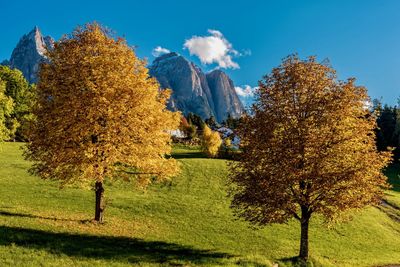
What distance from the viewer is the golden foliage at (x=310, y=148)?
24.0m

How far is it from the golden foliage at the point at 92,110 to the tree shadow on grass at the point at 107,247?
443 cm

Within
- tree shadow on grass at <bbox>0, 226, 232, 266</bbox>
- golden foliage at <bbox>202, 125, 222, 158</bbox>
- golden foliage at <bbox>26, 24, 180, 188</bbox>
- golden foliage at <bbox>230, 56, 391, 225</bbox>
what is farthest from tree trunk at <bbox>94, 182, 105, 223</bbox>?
golden foliage at <bbox>202, 125, 222, 158</bbox>

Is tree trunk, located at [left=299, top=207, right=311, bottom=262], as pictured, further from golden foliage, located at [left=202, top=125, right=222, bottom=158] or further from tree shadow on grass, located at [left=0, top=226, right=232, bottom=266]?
golden foliage, located at [left=202, top=125, right=222, bottom=158]

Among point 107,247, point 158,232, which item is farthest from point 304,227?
point 107,247

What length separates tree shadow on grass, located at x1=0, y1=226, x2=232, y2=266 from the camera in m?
20.2

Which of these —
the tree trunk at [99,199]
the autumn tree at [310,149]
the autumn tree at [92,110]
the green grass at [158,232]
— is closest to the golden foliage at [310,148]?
the autumn tree at [310,149]

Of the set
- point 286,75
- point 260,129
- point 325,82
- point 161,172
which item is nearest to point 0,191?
point 161,172

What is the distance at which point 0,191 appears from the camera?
36.7 metres

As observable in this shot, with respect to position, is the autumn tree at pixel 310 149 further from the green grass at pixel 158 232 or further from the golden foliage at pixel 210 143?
the golden foliage at pixel 210 143

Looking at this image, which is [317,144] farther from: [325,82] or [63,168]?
[63,168]

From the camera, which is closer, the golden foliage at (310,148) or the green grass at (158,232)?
the green grass at (158,232)

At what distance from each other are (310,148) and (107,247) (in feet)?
49.1

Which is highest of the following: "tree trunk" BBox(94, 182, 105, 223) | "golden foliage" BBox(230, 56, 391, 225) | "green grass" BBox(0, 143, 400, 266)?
"golden foliage" BBox(230, 56, 391, 225)

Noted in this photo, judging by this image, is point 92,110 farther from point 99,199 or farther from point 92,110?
point 99,199
